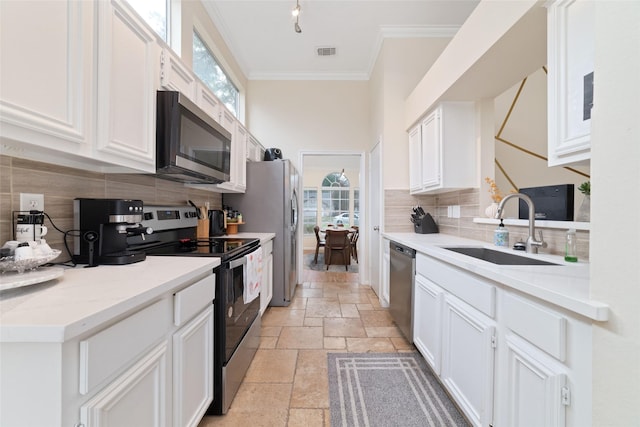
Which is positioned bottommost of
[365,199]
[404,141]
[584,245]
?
[584,245]

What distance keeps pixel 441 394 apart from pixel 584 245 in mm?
1206

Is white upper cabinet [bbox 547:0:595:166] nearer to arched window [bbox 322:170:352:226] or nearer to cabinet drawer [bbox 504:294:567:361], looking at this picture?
cabinet drawer [bbox 504:294:567:361]

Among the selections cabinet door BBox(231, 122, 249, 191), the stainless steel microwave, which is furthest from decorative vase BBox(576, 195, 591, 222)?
cabinet door BBox(231, 122, 249, 191)

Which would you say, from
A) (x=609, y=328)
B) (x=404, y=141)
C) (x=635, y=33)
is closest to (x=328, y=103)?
(x=404, y=141)

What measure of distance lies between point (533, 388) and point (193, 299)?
1381 millimetres

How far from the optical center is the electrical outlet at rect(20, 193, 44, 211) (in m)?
1.06

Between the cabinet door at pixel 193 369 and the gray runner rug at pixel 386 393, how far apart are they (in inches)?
28.7

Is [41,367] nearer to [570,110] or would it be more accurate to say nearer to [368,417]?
[368,417]

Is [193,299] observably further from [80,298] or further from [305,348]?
[305,348]

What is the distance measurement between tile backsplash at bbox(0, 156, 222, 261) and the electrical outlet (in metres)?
0.01

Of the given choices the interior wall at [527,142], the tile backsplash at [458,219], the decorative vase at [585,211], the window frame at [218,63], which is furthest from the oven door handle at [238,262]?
the interior wall at [527,142]

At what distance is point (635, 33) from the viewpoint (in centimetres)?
65

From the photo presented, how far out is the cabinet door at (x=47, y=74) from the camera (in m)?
0.77

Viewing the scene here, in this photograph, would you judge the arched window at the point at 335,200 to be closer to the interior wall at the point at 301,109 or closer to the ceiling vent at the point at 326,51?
the interior wall at the point at 301,109
